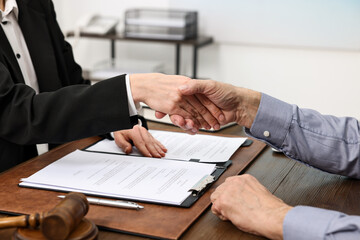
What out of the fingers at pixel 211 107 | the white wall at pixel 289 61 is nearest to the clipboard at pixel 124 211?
the fingers at pixel 211 107

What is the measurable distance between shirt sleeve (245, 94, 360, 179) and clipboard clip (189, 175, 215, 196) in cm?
22

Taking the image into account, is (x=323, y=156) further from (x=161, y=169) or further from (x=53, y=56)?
(x=53, y=56)

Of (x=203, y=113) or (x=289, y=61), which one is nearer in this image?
(x=203, y=113)

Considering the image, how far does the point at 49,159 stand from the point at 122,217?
0.45 metres

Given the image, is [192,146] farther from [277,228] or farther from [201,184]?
[277,228]

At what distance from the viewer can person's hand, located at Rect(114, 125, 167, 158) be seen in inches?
53.8

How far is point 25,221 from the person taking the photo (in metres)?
0.85

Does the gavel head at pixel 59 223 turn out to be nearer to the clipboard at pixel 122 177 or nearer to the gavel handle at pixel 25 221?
the gavel handle at pixel 25 221

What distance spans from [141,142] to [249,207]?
0.48m

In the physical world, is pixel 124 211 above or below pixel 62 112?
below

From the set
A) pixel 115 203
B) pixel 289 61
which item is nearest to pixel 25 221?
pixel 115 203

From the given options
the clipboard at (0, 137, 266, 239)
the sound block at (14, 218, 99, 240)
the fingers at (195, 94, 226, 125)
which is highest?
the fingers at (195, 94, 226, 125)

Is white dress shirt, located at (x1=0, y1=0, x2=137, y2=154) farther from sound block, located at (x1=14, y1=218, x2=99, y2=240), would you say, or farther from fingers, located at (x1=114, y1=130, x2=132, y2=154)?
sound block, located at (x1=14, y1=218, x2=99, y2=240)

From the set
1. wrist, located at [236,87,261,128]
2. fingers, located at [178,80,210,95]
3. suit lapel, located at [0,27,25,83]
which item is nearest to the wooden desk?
wrist, located at [236,87,261,128]
